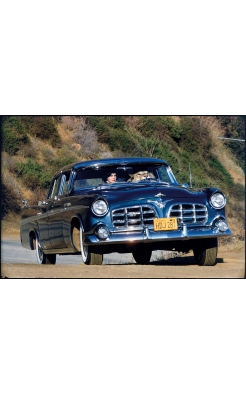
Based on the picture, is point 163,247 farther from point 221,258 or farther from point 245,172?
point 245,172

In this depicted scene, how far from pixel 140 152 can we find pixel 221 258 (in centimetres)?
290

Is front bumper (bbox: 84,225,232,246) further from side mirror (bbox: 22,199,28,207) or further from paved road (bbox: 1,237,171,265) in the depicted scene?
side mirror (bbox: 22,199,28,207)

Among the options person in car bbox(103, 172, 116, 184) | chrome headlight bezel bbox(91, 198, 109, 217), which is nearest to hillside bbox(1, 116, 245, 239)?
person in car bbox(103, 172, 116, 184)

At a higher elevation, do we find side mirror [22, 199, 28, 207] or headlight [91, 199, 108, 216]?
side mirror [22, 199, 28, 207]

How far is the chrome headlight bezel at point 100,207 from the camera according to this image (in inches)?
493

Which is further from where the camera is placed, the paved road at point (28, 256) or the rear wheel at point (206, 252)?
the paved road at point (28, 256)

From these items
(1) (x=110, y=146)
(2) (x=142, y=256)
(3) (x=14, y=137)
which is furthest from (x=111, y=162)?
(3) (x=14, y=137)

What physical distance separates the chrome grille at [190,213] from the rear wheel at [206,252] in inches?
18.0

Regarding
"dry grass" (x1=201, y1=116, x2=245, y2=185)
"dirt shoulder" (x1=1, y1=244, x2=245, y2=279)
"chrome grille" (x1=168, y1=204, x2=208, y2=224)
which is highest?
"dry grass" (x1=201, y1=116, x2=245, y2=185)

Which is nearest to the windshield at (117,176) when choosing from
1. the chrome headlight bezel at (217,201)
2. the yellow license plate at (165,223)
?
the chrome headlight bezel at (217,201)

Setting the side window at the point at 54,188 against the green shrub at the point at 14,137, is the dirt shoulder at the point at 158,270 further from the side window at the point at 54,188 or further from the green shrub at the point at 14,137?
the green shrub at the point at 14,137

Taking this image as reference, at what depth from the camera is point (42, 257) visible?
14898 millimetres

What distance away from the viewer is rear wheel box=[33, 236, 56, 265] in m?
14.7

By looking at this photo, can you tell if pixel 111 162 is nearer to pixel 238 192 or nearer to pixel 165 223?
pixel 165 223
